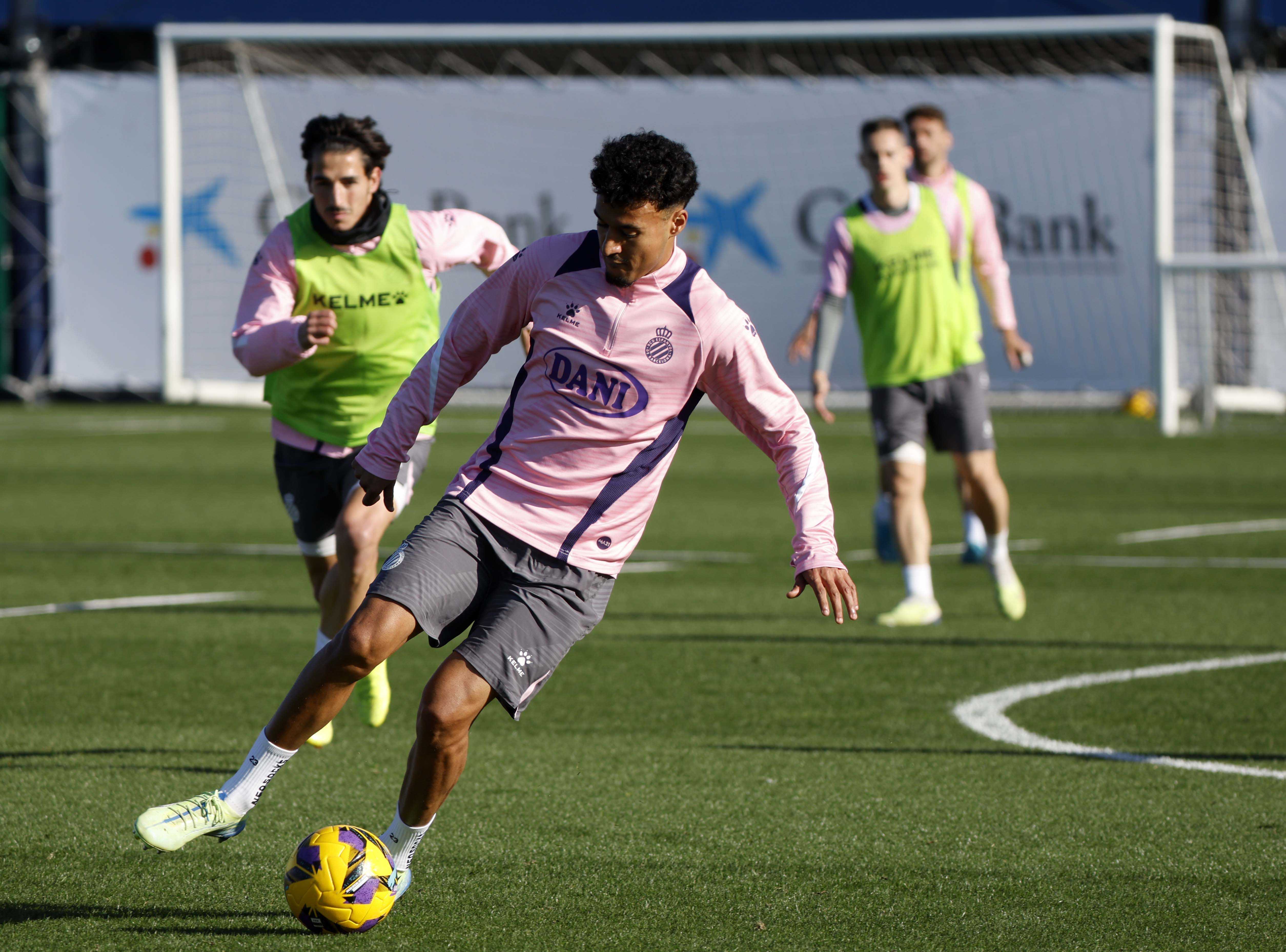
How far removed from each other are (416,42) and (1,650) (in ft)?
51.4

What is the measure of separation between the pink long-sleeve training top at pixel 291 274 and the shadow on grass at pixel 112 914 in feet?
6.91

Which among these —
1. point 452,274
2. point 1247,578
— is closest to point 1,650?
point 1247,578

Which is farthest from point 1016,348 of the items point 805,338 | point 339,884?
point 339,884

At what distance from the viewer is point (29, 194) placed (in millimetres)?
25719

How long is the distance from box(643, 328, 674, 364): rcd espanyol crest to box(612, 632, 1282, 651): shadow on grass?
388 centimetres

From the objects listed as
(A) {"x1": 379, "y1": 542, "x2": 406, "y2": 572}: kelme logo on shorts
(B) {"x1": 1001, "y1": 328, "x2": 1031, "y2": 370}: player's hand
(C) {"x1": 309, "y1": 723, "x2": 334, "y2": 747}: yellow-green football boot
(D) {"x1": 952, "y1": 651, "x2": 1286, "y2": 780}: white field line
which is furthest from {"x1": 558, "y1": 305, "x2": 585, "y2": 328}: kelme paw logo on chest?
(B) {"x1": 1001, "y1": 328, "x2": 1031, "y2": 370}: player's hand

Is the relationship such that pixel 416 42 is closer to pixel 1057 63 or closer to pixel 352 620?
pixel 1057 63

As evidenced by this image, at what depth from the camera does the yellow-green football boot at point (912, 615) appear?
8266 millimetres

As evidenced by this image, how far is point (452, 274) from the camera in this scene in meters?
20.4

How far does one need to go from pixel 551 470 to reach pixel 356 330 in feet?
7.37

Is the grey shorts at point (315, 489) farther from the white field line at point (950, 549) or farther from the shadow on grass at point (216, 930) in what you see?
the white field line at point (950, 549)

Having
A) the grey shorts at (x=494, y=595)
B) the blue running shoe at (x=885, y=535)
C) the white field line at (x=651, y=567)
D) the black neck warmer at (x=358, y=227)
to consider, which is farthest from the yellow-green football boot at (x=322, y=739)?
the blue running shoe at (x=885, y=535)

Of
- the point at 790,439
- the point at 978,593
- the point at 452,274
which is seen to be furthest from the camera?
the point at 452,274

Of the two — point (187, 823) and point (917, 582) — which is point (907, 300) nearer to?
point (917, 582)
